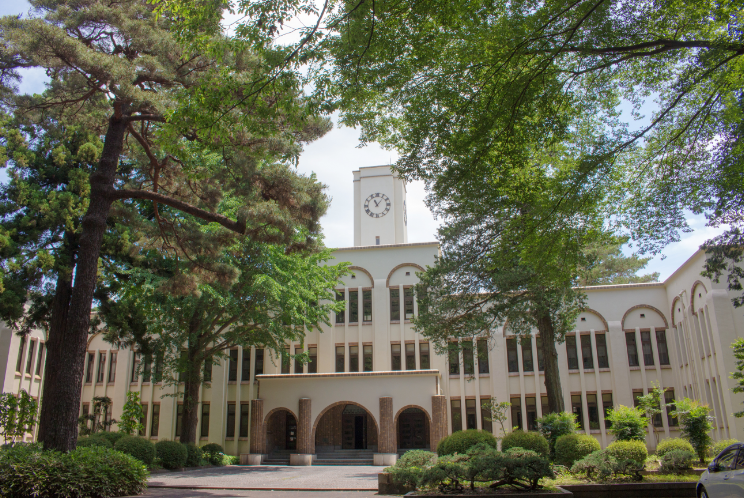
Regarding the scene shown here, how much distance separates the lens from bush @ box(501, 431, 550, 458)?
15.2 meters

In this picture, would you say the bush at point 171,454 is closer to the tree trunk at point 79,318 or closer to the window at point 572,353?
the tree trunk at point 79,318

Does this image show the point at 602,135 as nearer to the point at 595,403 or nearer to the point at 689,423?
the point at 689,423

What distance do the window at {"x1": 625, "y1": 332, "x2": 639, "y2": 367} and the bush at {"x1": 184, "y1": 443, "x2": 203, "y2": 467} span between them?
66.3 ft

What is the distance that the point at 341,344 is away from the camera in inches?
1137

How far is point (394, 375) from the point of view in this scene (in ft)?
83.7

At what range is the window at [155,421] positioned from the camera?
2875 centimetres

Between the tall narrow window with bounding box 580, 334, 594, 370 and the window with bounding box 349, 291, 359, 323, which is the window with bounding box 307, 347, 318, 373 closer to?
the window with bounding box 349, 291, 359, 323

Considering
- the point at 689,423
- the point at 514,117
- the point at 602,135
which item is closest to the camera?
the point at 514,117

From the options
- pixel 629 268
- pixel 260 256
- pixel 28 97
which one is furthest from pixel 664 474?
pixel 629 268

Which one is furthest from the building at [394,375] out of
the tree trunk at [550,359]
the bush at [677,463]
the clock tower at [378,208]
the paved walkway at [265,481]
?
the bush at [677,463]

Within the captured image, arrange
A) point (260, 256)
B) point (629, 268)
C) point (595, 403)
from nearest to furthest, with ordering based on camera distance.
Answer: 1. point (260, 256)
2. point (595, 403)
3. point (629, 268)

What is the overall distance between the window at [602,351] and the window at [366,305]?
1145 cm

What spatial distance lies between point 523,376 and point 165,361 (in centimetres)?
1662

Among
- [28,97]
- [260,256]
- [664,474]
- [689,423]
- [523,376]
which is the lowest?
[664,474]
